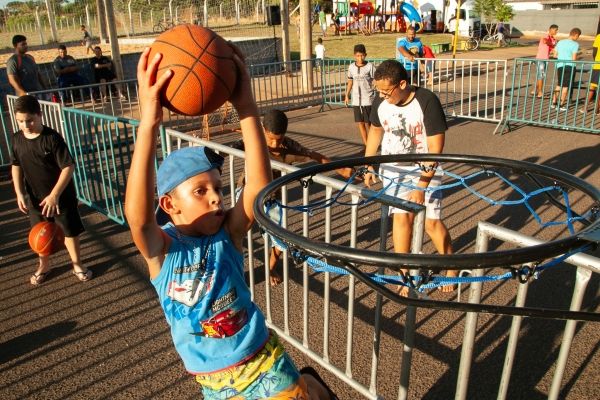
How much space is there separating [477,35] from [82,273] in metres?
40.9

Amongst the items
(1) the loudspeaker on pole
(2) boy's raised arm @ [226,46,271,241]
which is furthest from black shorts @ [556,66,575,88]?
(2) boy's raised arm @ [226,46,271,241]

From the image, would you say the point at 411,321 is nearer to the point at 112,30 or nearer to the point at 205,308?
the point at 205,308

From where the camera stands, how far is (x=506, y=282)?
16.2 feet

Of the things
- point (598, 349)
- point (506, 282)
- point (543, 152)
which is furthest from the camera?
point (543, 152)

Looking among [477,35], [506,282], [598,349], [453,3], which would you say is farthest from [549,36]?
[453,3]

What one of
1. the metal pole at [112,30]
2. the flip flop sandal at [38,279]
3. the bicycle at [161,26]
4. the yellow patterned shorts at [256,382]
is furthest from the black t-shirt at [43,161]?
the bicycle at [161,26]

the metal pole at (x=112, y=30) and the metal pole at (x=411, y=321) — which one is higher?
the metal pole at (x=112, y=30)

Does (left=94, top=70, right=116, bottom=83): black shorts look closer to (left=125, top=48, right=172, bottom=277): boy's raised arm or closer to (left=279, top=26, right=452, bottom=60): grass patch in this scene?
(left=279, top=26, right=452, bottom=60): grass patch

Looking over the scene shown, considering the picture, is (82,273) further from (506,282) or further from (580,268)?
(580,268)

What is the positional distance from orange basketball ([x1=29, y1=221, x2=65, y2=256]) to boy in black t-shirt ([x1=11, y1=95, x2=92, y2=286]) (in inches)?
2.8

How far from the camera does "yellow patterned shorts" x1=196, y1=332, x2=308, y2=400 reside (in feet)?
7.35

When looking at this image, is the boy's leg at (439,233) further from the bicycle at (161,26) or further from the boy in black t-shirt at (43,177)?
the bicycle at (161,26)

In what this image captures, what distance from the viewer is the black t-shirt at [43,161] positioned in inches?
196

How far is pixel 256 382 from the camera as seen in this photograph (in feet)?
7.40
